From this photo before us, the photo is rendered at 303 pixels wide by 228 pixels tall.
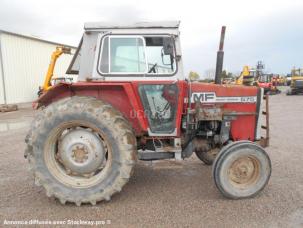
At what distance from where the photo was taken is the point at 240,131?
193 inches

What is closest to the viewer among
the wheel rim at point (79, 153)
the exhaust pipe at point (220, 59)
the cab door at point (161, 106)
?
the wheel rim at point (79, 153)

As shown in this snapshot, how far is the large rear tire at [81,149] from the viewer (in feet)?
13.6

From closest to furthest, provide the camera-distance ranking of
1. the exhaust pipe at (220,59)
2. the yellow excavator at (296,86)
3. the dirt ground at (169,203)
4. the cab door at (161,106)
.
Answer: the dirt ground at (169,203), the cab door at (161,106), the exhaust pipe at (220,59), the yellow excavator at (296,86)

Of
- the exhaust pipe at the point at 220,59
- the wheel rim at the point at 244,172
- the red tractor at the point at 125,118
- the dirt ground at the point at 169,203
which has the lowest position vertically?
the dirt ground at the point at 169,203

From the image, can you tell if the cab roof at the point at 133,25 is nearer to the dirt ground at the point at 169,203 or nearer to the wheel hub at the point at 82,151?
the wheel hub at the point at 82,151

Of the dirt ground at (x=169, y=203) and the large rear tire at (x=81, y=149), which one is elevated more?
the large rear tire at (x=81, y=149)

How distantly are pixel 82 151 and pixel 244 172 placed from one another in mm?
2216

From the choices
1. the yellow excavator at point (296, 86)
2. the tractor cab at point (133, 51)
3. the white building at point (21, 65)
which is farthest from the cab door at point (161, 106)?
the yellow excavator at point (296, 86)

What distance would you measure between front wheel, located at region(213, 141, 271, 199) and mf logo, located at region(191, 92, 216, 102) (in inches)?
28.9

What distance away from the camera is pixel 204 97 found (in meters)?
4.61

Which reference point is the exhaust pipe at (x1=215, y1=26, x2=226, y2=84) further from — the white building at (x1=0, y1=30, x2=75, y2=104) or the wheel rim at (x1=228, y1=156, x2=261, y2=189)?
the white building at (x1=0, y1=30, x2=75, y2=104)

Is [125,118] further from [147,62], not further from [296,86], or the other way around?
[296,86]

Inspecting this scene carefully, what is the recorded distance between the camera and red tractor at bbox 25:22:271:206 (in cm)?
419

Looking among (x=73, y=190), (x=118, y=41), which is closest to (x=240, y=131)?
(x=118, y=41)
